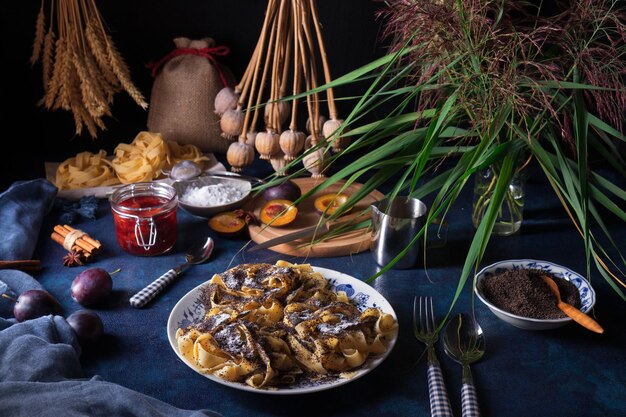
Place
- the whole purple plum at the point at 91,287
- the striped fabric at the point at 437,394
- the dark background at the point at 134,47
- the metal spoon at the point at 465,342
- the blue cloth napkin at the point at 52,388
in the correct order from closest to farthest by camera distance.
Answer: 1. the blue cloth napkin at the point at 52,388
2. the striped fabric at the point at 437,394
3. the metal spoon at the point at 465,342
4. the whole purple plum at the point at 91,287
5. the dark background at the point at 134,47

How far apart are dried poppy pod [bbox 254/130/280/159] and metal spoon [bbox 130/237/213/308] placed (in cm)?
36

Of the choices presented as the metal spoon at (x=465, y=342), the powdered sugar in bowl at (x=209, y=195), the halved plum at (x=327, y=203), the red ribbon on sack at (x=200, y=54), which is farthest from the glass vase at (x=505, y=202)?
the red ribbon on sack at (x=200, y=54)

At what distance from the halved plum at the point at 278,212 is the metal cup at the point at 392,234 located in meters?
0.23

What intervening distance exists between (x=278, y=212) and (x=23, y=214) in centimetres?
59

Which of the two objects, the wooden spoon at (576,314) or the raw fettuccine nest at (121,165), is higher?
the raw fettuccine nest at (121,165)

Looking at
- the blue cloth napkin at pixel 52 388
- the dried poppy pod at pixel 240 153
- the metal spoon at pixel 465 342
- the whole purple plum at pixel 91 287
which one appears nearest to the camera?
the blue cloth napkin at pixel 52 388

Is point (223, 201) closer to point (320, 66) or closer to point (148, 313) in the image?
point (148, 313)

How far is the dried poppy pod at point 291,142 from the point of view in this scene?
179cm

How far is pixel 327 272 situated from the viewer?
4.57ft

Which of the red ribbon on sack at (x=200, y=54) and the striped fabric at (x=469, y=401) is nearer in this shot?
the striped fabric at (x=469, y=401)

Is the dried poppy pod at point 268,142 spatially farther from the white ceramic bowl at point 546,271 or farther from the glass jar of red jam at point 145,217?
the white ceramic bowl at point 546,271

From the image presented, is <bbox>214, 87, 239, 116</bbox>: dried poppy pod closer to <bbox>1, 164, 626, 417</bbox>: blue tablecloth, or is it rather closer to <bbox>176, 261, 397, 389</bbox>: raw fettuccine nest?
<bbox>1, 164, 626, 417</bbox>: blue tablecloth

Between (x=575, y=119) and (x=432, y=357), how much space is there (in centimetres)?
53

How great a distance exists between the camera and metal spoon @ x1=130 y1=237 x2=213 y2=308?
135cm
